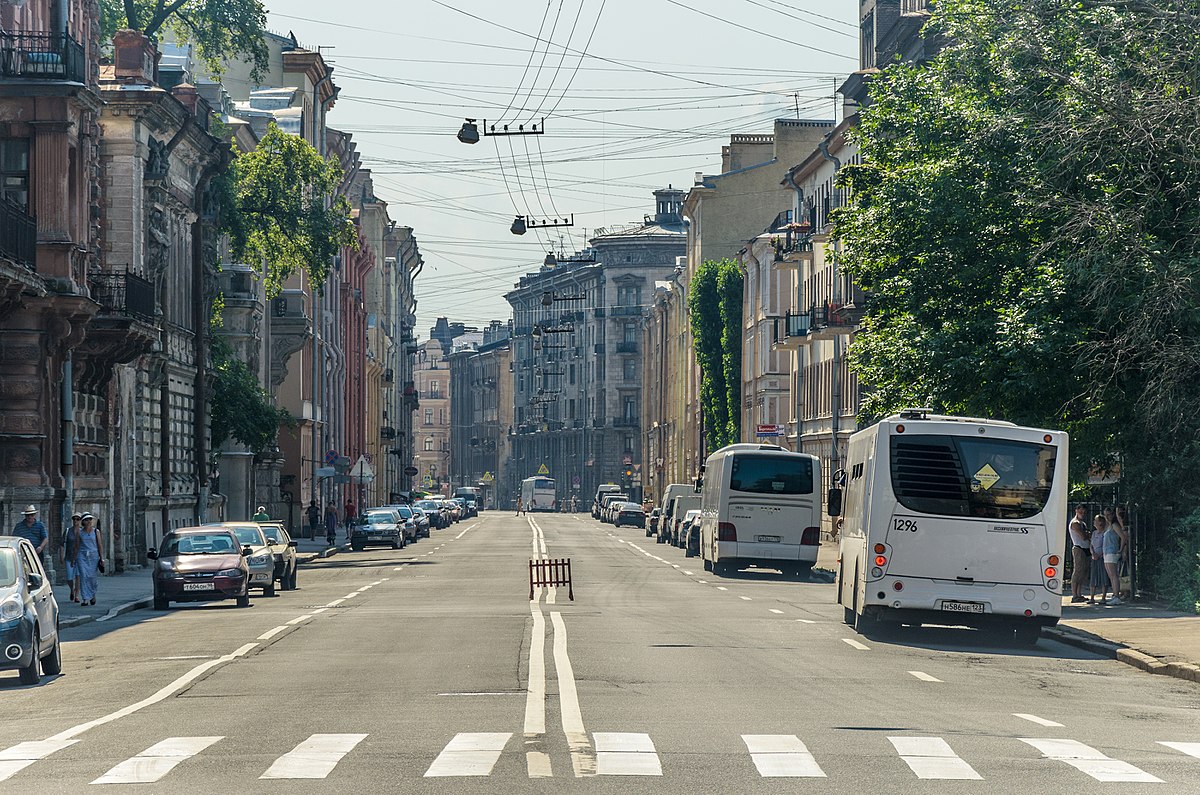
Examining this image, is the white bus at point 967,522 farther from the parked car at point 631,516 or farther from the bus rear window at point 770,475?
the parked car at point 631,516

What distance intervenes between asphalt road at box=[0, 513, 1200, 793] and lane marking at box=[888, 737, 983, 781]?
28 mm

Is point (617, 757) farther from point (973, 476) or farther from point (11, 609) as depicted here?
point (973, 476)

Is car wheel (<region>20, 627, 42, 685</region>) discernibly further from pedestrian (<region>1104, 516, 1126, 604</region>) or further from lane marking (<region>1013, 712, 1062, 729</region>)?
pedestrian (<region>1104, 516, 1126, 604</region>)

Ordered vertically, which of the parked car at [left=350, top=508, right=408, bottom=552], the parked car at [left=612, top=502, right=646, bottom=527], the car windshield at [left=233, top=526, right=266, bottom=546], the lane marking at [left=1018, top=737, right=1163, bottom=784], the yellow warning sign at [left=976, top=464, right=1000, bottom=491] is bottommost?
the parked car at [left=612, top=502, right=646, bottom=527]

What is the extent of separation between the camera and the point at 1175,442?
30.4 m

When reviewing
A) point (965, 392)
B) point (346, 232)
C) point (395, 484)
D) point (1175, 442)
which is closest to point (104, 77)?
point (346, 232)

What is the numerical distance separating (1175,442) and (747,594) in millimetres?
8648

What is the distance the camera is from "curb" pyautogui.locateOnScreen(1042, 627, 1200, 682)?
19.6 meters

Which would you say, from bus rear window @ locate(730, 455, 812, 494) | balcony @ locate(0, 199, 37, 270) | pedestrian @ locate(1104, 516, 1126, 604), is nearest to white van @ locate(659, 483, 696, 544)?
bus rear window @ locate(730, 455, 812, 494)

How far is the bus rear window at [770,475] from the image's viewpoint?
44.6 metres

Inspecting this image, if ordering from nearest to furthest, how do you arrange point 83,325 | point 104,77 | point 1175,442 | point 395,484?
1. point 1175,442
2. point 83,325
3. point 104,77
4. point 395,484

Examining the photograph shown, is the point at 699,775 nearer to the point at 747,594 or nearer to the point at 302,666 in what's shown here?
the point at 302,666

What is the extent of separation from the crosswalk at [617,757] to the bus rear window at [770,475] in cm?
3125

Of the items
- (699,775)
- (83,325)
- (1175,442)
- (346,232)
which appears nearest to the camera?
(699,775)
